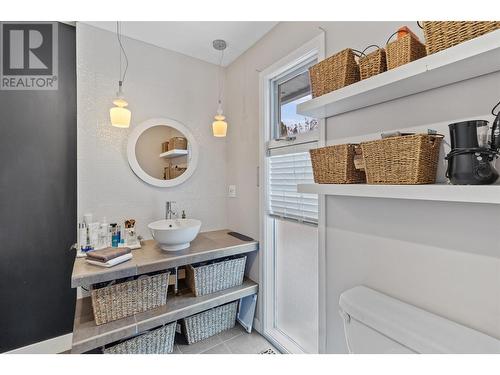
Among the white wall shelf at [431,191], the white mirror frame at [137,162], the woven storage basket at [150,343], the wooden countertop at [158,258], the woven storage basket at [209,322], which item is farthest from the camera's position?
the white mirror frame at [137,162]

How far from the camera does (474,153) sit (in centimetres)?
73

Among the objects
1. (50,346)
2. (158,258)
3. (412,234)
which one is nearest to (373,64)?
(412,234)

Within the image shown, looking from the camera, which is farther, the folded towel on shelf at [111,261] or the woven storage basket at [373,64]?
the folded towel on shelf at [111,261]

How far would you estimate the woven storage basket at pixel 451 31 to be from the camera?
2.29ft

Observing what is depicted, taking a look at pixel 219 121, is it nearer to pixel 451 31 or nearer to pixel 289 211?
pixel 289 211

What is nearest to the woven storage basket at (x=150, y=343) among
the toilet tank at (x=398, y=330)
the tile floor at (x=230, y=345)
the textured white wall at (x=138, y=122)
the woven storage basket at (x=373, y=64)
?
the tile floor at (x=230, y=345)

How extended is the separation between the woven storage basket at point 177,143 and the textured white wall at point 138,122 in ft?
0.49

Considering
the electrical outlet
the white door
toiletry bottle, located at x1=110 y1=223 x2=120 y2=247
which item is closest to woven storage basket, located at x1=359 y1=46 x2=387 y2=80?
the white door

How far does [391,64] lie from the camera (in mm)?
912

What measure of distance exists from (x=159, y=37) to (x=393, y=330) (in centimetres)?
251

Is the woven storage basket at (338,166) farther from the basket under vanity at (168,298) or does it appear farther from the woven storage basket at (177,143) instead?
the woven storage basket at (177,143)

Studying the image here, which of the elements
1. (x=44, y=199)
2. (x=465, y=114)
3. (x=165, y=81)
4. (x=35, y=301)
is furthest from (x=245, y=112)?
(x=35, y=301)

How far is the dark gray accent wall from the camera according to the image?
1676 mm
